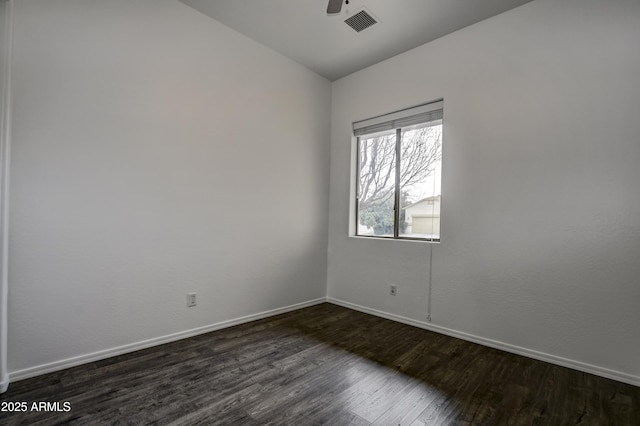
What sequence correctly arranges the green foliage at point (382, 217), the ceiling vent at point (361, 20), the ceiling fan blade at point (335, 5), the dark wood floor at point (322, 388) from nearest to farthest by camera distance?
1. the dark wood floor at point (322, 388)
2. the ceiling fan blade at point (335, 5)
3. the ceiling vent at point (361, 20)
4. the green foliage at point (382, 217)

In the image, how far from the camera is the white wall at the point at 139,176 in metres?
2.02

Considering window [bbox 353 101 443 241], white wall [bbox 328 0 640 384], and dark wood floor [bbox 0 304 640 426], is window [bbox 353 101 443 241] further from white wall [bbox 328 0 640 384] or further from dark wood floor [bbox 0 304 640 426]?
dark wood floor [bbox 0 304 640 426]

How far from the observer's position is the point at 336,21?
9.29 ft

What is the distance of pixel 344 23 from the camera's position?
9.37 ft

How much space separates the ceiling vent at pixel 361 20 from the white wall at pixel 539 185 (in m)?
0.69

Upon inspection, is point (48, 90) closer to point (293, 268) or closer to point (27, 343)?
point (27, 343)

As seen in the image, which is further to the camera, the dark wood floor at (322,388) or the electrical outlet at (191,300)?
the electrical outlet at (191,300)

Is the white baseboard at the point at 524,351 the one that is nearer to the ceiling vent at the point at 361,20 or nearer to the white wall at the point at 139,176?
the white wall at the point at 139,176

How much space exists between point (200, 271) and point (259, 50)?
7.80 ft

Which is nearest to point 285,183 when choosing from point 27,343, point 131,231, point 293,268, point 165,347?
point 293,268

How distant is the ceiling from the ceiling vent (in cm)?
4

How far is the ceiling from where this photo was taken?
2.62 m

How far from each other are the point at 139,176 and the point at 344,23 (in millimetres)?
2280

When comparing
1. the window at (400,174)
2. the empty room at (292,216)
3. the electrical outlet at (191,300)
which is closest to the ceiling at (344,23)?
the empty room at (292,216)
